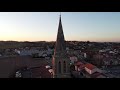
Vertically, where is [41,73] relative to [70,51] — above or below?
below

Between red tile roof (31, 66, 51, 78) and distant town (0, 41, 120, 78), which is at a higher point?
distant town (0, 41, 120, 78)

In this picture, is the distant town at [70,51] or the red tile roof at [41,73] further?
the red tile roof at [41,73]

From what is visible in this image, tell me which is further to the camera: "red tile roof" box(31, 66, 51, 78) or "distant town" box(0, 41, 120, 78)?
"red tile roof" box(31, 66, 51, 78)

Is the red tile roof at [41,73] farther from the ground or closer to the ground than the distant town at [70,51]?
closer to the ground
